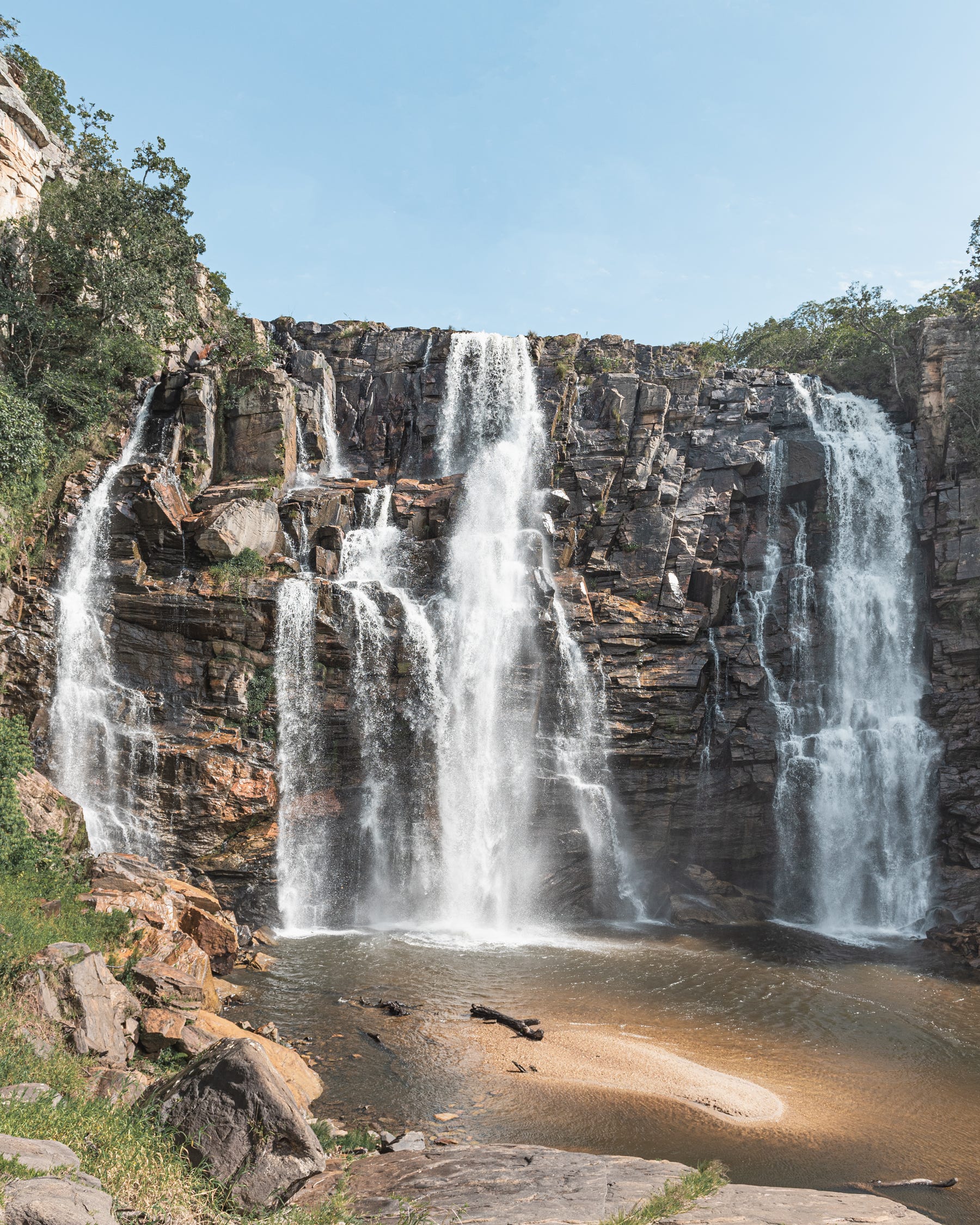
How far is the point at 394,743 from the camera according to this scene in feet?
82.4

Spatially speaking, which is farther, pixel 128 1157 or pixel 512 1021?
pixel 512 1021

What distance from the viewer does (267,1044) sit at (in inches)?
467

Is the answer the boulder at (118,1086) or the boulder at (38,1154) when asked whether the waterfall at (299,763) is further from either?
the boulder at (38,1154)

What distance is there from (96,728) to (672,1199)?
1973cm

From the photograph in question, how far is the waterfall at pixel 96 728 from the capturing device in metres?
21.2

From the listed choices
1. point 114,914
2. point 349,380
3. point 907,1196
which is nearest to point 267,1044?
point 114,914

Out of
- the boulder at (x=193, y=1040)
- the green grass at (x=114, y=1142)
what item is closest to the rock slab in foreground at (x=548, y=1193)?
the green grass at (x=114, y=1142)

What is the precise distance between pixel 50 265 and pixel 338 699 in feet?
63.3

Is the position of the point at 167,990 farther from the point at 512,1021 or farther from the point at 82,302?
the point at 82,302

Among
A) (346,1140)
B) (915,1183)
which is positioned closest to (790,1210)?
(915,1183)

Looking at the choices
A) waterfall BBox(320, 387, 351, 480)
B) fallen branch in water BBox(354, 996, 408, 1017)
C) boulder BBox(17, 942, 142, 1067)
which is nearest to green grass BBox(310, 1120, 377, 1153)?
boulder BBox(17, 942, 142, 1067)

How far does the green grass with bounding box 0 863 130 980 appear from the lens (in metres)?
9.71

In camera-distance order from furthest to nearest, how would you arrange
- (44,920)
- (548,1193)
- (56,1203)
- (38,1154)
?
(44,920)
(548,1193)
(38,1154)
(56,1203)

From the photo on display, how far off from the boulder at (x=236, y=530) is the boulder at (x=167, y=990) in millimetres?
15184
